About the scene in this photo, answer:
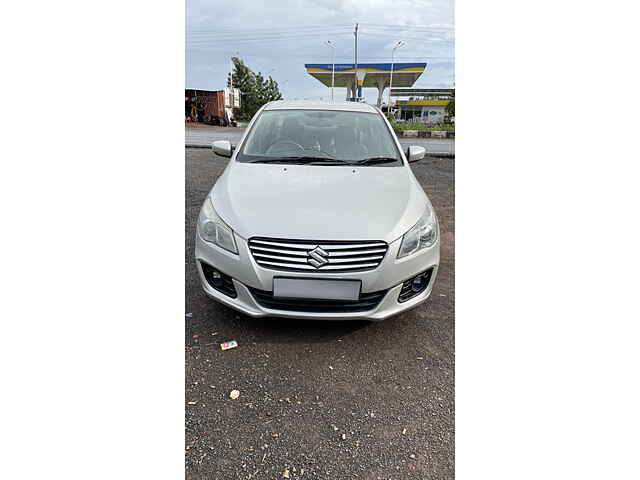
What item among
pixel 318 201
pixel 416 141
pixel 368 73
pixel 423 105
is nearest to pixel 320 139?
pixel 318 201

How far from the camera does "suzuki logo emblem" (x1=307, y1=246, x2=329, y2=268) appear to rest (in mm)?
1982

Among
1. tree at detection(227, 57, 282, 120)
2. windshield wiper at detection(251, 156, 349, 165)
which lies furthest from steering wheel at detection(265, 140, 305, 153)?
tree at detection(227, 57, 282, 120)

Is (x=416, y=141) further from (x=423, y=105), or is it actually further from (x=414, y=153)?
(x=423, y=105)

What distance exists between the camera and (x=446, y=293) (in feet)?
9.41

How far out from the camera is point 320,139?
305 cm

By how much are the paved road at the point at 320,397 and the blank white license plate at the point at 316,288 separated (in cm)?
36

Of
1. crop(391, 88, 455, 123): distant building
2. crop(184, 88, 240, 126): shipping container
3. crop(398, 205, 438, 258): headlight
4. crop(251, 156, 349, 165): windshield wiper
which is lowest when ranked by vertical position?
crop(398, 205, 438, 258): headlight

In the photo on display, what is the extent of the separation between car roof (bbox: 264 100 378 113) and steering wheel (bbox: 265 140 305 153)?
1.85ft

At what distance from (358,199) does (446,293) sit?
1.16m

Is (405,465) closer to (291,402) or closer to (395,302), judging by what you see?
(291,402)

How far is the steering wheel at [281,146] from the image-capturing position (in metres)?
2.94

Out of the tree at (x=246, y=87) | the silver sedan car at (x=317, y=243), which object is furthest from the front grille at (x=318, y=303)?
the tree at (x=246, y=87)

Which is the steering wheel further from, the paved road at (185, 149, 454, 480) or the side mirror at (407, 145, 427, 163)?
the paved road at (185, 149, 454, 480)

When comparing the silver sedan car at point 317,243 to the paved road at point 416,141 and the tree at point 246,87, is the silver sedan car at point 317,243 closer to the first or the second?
the paved road at point 416,141
